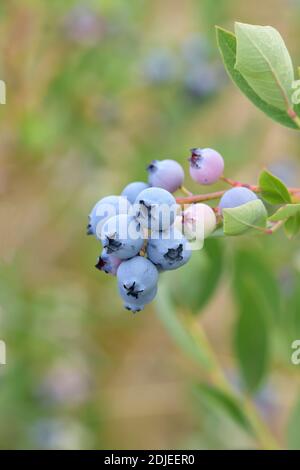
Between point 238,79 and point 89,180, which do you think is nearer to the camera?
point 238,79

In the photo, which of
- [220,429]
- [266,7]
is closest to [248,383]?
[220,429]

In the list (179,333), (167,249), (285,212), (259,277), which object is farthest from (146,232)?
(259,277)

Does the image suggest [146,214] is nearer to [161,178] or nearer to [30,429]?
[161,178]

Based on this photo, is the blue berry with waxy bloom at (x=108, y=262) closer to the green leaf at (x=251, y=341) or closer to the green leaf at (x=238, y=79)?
the green leaf at (x=238, y=79)

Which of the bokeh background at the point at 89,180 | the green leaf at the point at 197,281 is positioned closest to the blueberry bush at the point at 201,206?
the green leaf at the point at 197,281

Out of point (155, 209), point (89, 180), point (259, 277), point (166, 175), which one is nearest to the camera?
point (155, 209)

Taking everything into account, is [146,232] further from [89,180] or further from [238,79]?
[89,180]

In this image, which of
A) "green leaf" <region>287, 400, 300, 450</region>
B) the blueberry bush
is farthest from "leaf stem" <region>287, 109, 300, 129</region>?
"green leaf" <region>287, 400, 300, 450</region>

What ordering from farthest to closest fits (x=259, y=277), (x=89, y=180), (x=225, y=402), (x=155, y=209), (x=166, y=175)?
1. (x=89, y=180)
2. (x=259, y=277)
3. (x=225, y=402)
4. (x=166, y=175)
5. (x=155, y=209)
